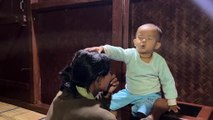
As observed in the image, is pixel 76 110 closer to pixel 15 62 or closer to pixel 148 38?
pixel 148 38

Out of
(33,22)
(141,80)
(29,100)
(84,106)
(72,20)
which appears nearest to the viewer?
(84,106)

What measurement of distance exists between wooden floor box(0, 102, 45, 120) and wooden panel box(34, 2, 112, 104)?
0.16 meters

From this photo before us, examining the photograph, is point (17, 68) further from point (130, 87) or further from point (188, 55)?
point (188, 55)

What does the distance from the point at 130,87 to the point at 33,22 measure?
1.27 metres

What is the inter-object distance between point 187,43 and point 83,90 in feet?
2.50

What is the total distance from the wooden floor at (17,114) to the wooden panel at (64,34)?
0.16 m

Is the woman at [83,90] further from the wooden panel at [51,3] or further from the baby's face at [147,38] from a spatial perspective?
the wooden panel at [51,3]

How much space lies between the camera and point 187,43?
151 cm

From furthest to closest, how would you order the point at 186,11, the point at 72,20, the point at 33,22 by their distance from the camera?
the point at 33,22, the point at 72,20, the point at 186,11

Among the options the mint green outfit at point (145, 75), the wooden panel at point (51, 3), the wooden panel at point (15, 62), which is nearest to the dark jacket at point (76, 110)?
the mint green outfit at point (145, 75)

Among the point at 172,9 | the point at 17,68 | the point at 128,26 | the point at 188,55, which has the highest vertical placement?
the point at 172,9

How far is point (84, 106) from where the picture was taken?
102 centimetres

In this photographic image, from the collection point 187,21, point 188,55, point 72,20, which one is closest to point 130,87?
point 188,55

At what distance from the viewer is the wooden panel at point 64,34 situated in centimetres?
187
